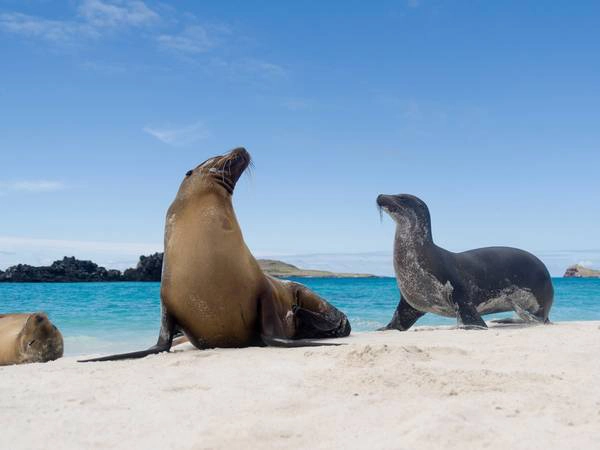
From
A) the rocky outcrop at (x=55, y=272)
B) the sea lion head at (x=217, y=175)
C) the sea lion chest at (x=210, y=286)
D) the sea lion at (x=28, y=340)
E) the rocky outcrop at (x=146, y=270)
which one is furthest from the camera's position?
the rocky outcrop at (x=146, y=270)

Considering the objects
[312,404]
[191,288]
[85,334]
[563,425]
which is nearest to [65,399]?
[312,404]

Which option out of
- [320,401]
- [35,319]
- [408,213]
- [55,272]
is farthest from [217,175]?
[55,272]

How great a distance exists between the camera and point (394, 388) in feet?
9.98

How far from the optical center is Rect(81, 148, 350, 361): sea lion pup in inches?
200

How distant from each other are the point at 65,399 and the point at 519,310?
616cm

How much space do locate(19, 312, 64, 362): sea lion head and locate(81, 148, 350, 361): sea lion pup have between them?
106 cm

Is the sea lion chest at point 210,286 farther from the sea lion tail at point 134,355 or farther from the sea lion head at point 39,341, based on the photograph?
the sea lion head at point 39,341

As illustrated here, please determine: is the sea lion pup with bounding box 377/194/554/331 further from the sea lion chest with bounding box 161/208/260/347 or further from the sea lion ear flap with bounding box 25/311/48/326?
the sea lion ear flap with bounding box 25/311/48/326

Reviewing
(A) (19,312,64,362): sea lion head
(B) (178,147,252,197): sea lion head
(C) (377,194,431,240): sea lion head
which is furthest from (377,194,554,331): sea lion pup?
(A) (19,312,64,362): sea lion head

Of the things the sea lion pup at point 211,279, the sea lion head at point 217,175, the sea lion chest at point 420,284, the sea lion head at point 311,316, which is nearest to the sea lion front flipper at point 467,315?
the sea lion chest at point 420,284

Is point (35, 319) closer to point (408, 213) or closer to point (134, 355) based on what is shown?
point (134, 355)

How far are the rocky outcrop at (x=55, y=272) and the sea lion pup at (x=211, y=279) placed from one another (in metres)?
54.2

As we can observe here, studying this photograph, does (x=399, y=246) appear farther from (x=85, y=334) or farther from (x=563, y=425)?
(x=85, y=334)

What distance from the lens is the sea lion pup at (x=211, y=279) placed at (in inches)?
200
